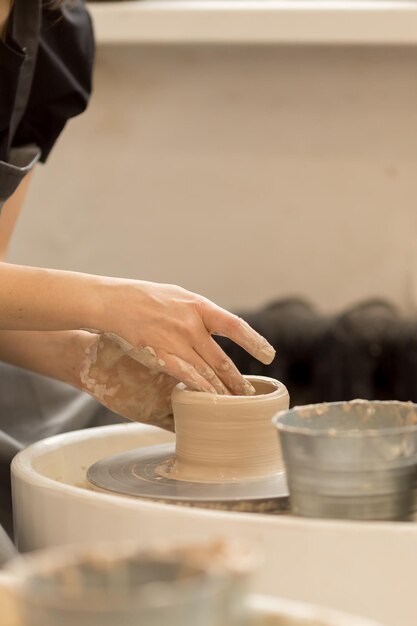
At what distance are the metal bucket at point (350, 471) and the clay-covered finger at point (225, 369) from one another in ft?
0.54

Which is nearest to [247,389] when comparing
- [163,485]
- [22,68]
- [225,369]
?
[225,369]

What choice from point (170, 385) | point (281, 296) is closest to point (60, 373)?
point (170, 385)

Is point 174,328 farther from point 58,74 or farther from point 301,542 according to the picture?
point 58,74

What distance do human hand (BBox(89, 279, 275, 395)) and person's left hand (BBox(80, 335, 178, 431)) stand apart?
0.13 m

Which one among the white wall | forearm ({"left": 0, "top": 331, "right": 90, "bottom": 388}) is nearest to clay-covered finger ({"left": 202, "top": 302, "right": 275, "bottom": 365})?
forearm ({"left": 0, "top": 331, "right": 90, "bottom": 388})

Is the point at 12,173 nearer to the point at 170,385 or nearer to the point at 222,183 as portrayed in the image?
the point at 170,385

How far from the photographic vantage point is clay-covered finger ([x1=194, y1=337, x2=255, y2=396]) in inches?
46.8

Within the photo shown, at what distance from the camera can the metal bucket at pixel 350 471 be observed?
3.18 ft

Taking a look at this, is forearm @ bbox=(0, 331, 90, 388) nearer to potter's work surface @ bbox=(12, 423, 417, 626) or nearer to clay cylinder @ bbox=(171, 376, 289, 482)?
clay cylinder @ bbox=(171, 376, 289, 482)

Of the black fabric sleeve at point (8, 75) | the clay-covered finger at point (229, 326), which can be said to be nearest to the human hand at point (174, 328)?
the clay-covered finger at point (229, 326)

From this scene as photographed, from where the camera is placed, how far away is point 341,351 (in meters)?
2.41

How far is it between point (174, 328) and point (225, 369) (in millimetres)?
86

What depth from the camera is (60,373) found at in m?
1.50

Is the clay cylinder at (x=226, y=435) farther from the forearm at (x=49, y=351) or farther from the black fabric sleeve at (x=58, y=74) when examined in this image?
the black fabric sleeve at (x=58, y=74)
